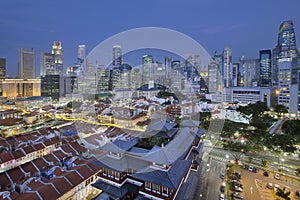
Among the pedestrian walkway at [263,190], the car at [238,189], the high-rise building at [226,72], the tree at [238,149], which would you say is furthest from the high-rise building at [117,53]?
the high-rise building at [226,72]

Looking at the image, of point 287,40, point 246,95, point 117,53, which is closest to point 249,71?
point 287,40

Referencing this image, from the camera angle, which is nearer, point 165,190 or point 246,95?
point 165,190

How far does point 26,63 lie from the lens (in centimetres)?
4075

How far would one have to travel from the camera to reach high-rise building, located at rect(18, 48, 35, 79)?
1564 inches

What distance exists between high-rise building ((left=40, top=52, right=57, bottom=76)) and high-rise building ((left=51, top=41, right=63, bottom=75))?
3.97ft

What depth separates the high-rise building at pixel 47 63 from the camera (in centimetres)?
4628

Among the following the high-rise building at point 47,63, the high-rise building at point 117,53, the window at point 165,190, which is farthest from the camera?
the high-rise building at point 47,63

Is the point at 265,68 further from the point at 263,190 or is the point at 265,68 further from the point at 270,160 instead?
the point at 263,190

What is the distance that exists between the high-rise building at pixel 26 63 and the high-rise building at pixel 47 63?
413 centimetres

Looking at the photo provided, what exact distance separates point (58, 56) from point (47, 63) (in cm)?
560

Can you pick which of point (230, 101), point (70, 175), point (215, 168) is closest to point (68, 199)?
point (70, 175)

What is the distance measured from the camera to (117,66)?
1582 inches

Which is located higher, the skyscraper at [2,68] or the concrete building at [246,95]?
the skyscraper at [2,68]

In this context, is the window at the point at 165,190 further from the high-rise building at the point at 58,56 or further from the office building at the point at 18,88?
the high-rise building at the point at 58,56
